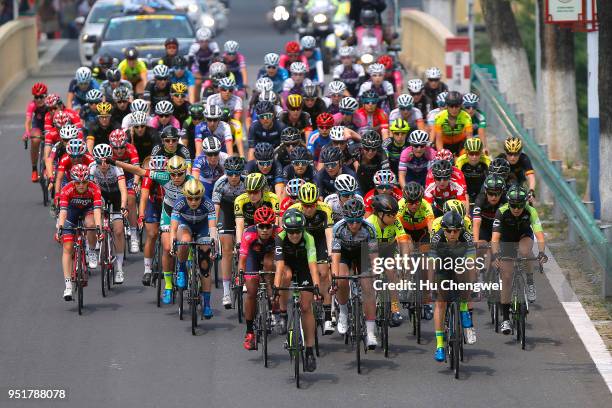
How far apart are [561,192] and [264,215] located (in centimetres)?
656

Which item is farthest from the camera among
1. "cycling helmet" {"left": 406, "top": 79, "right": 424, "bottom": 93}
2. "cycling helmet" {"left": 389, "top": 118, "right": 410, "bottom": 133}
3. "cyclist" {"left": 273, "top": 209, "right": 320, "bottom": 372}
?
"cycling helmet" {"left": 406, "top": 79, "right": 424, "bottom": 93}

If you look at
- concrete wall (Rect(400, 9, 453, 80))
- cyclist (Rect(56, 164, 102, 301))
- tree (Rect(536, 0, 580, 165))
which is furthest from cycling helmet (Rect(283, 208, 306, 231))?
concrete wall (Rect(400, 9, 453, 80))

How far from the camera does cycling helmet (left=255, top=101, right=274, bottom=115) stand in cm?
2192

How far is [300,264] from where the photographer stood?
50.0 feet

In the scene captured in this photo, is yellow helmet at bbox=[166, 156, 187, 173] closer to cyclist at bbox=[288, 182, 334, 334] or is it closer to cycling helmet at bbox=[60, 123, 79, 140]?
cyclist at bbox=[288, 182, 334, 334]

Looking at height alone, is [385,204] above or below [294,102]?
above

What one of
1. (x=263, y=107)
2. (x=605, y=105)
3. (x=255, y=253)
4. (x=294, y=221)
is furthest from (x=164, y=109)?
(x=294, y=221)

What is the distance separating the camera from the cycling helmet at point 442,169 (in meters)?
17.4

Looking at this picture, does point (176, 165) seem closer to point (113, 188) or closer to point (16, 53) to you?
point (113, 188)

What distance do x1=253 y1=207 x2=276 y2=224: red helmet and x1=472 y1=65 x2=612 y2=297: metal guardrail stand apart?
12.9 ft

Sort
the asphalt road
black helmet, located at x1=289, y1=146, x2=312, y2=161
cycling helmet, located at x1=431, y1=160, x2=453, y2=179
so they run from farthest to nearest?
black helmet, located at x1=289, y1=146, x2=312, y2=161 → cycling helmet, located at x1=431, y1=160, x2=453, y2=179 → the asphalt road

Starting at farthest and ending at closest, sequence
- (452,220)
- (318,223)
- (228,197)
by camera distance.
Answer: (228,197) → (318,223) → (452,220)

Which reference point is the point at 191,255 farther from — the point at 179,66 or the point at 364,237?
the point at 179,66

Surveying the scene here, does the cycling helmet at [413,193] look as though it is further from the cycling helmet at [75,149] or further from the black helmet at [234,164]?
the cycling helmet at [75,149]
